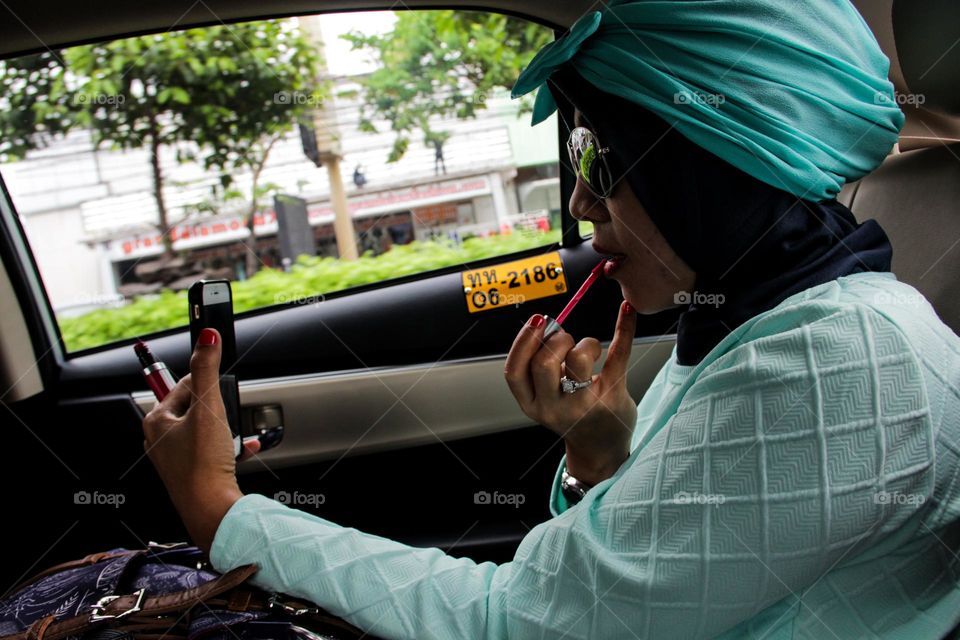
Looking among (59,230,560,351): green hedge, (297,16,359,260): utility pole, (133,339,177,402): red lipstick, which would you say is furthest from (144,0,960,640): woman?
(297,16,359,260): utility pole

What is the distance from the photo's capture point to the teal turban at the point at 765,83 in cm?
101

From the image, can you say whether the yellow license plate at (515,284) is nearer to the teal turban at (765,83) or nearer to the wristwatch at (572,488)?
the wristwatch at (572,488)

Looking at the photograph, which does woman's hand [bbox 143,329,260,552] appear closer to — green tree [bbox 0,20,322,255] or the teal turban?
the teal turban

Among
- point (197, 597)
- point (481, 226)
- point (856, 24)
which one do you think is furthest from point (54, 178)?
point (856, 24)

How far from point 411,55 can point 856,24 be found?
1.48m

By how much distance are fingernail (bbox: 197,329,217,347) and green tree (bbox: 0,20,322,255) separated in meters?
1.22

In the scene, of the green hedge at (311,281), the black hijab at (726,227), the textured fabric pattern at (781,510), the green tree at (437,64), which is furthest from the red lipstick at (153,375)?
the green tree at (437,64)

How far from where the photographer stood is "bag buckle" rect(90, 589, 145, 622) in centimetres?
107

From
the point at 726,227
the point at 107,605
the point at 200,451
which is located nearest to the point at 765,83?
the point at 726,227

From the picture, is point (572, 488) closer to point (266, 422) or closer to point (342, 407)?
point (342, 407)

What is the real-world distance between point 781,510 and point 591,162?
51 centimetres

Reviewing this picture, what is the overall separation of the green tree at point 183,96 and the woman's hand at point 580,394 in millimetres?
1251

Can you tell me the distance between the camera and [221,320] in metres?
1.45

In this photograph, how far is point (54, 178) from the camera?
2.51 m
